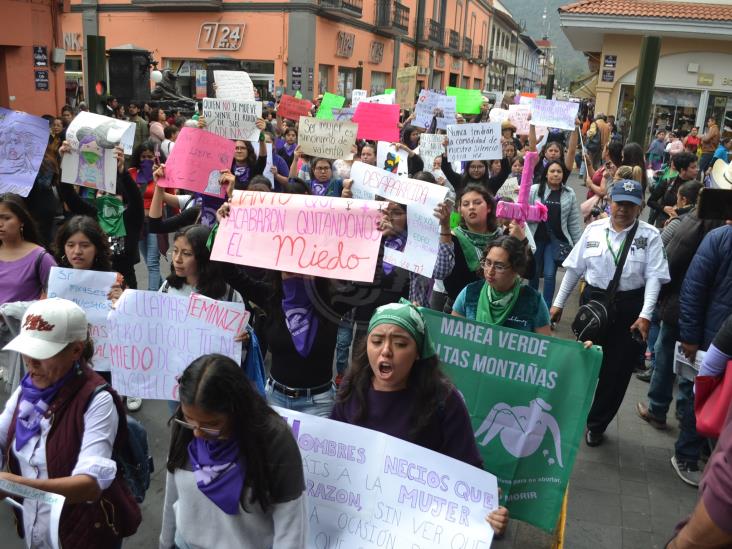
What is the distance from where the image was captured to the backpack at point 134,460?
8.72 feet

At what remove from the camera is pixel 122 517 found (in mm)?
2625

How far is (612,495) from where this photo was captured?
168 inches

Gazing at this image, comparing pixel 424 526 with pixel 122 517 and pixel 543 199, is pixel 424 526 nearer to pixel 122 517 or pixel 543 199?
pixel 122 517

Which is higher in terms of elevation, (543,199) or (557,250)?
(543,199)

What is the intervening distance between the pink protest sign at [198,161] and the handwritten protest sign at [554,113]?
559 centimetres

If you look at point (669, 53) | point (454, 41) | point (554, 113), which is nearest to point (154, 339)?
point (554, 113)

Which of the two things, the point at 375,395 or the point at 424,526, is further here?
the point at 375,395

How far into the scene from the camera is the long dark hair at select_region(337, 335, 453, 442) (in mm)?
2588

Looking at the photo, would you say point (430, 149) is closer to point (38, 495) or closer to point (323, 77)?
point (38, 495)

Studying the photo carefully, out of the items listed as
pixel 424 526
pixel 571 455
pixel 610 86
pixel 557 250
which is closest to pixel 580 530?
pixel 571 455

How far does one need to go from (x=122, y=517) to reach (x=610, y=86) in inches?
825

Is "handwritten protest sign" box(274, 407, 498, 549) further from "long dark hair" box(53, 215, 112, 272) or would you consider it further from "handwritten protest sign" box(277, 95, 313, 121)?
"handwritten protest sign" box(277, 95, 313, 121)

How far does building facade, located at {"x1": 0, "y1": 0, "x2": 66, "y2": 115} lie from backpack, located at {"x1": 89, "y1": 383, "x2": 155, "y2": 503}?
47.1ft

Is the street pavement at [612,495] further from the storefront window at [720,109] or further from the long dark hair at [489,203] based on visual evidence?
the storefront window at [720,109]
